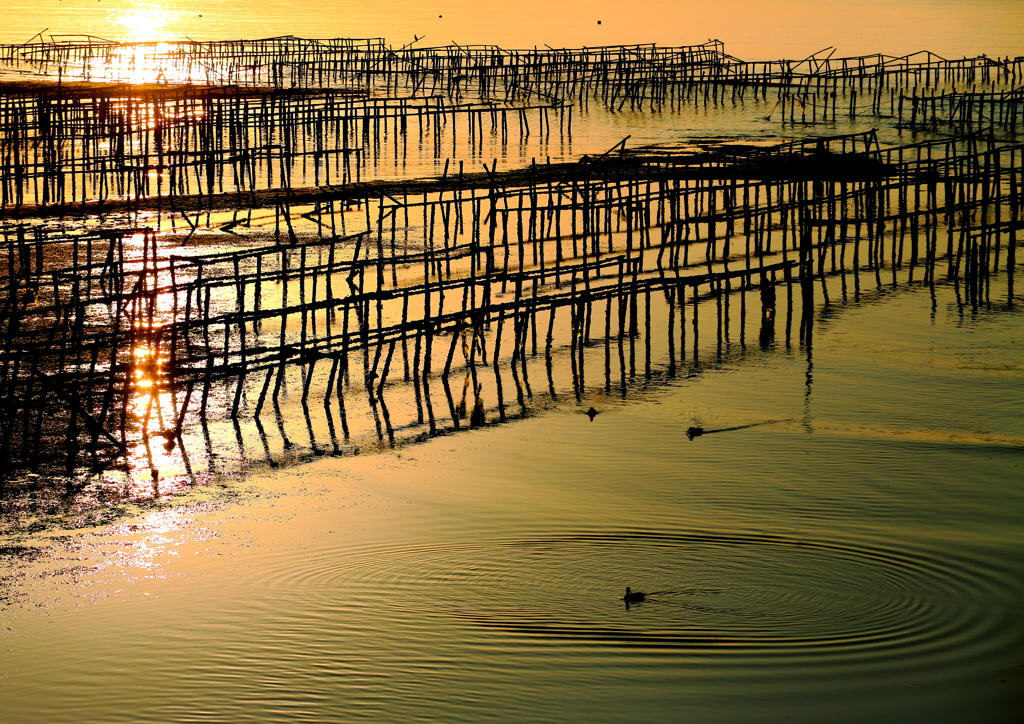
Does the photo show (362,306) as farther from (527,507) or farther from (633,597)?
(633,597)

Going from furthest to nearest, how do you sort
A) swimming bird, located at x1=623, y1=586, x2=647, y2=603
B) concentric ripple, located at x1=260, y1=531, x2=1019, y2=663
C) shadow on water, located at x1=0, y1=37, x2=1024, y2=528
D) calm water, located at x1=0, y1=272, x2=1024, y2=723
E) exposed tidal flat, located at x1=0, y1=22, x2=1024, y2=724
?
shadow on water, located at x1=0, y1=37, x2=1024, y2=528
swimming bird, located at x1=623, y1=586, x2=647, y2=603
concentric ripple, located at x1=260, y1=531, x2=1019, y2=663
exposed tidal flat, located at x1=0, y1=22, x2=1024, y2=724
calm water, located at x1=0, y1=272, x2=1024, y2=723

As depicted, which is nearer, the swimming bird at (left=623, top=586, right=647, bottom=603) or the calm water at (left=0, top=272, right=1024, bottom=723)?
the calm water at (left=0, top=272, right=1024, bottom=723)

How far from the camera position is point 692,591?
782 cm

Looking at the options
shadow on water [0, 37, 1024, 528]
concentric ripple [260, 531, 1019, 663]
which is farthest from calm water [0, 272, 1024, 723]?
shadow on water [0, 37, 1024, 528]

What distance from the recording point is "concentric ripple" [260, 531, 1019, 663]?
287 inches

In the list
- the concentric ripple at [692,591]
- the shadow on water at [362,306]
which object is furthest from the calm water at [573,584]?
the shadow on water at [362,306]

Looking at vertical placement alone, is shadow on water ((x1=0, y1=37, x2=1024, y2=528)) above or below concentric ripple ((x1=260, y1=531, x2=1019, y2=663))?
above

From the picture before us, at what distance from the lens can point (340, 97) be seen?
40.5m

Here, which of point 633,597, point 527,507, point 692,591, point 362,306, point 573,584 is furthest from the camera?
point 362,306

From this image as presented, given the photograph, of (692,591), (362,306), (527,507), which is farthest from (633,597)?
(362,306)

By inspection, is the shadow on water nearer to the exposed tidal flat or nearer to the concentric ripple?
the exposed tidal flat

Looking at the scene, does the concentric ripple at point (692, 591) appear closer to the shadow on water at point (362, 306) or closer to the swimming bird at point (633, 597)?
the swimming bird at point (633, 597)

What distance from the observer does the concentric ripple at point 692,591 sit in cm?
729

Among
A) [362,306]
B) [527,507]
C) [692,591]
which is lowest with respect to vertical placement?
[692,591]
